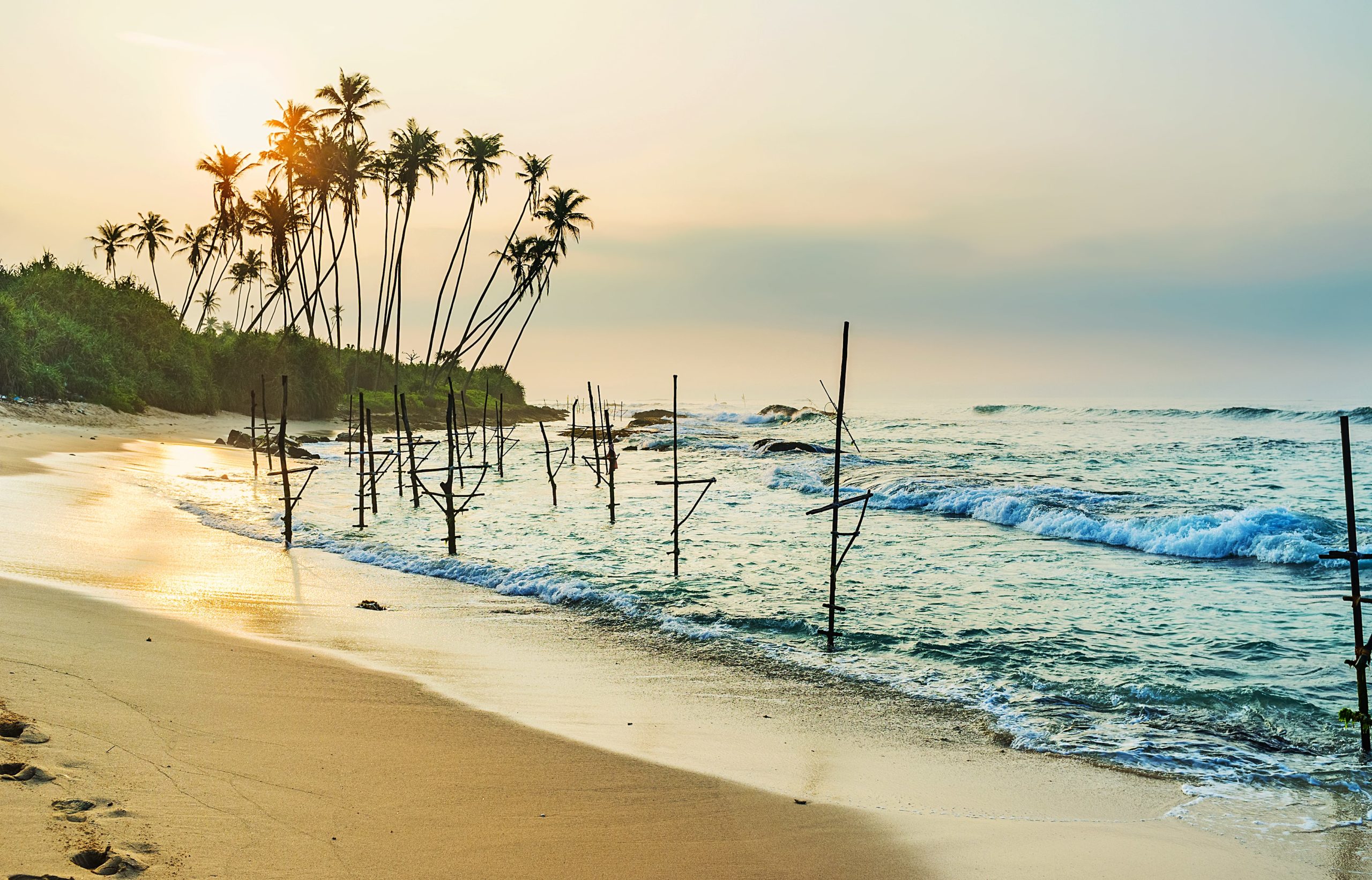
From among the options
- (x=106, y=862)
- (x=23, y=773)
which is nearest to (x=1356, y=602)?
(x=106, y=862)

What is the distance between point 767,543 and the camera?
1525cm

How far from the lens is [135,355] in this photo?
39500 mm

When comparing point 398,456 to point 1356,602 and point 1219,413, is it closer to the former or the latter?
point 1356,602

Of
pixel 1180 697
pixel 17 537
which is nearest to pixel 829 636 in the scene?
pixel 1180 697

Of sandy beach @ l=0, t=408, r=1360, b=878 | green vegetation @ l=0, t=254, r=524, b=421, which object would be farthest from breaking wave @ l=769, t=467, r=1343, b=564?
green vegetation @ l=0, t=254, r=524, b=421

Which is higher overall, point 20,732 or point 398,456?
Answer: point 398,456

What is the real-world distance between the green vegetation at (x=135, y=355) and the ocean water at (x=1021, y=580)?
12.7 metres

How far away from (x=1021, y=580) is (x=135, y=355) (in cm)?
4122

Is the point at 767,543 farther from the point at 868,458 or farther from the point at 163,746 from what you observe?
the point at 868,458

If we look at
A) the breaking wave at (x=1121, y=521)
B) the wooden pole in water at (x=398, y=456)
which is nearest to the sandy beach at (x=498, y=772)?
the breaking wave at (x=1121, y=521)

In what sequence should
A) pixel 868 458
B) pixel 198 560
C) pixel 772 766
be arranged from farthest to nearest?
1. pixel 868 458
2. pixel 198 560
3. pixel 772 766

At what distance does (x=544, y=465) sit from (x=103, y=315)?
22901mm

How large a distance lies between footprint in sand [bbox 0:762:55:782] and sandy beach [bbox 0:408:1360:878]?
30 mm

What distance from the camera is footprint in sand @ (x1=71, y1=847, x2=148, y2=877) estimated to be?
316 cm
